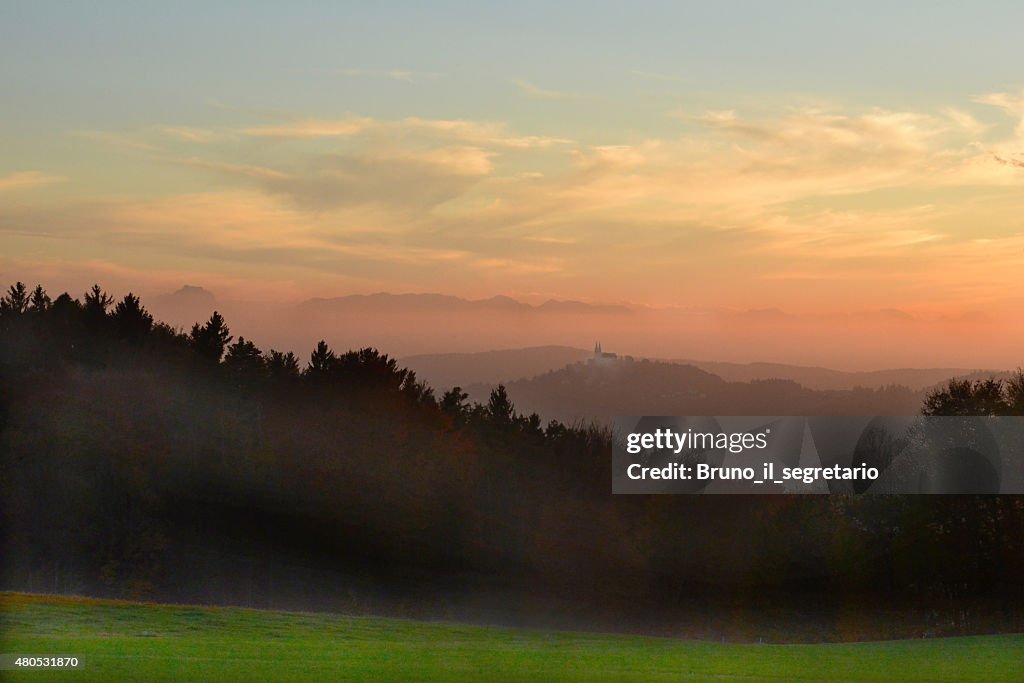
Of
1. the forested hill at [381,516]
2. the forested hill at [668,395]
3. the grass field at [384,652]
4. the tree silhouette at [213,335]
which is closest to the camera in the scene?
the grass field at [384,652]

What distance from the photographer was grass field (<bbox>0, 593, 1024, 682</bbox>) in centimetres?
2647

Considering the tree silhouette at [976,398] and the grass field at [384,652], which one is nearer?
the grass field at [384,652]

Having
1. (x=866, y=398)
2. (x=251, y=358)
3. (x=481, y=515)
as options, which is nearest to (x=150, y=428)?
(x=251, y=358)

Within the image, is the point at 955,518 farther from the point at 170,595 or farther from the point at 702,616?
the point at 170,595

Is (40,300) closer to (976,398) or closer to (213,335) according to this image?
(213,335)

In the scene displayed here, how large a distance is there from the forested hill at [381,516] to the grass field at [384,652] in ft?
105

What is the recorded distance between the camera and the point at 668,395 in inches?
3310

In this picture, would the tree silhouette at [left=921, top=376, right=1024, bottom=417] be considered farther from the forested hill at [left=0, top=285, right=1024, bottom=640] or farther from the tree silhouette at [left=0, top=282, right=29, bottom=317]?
the tree silhouette at [left=0, top=282, right=29, bottom=317]

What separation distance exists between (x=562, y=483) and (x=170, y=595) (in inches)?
1216

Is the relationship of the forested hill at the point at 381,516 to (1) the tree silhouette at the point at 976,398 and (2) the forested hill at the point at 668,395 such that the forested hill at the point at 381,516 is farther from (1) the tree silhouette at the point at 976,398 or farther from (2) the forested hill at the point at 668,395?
(1) the tree silhouette at the point at 976,398

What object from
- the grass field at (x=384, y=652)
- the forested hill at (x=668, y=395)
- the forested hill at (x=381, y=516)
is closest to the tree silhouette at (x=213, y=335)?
the forested hill at (x=381, y=516)

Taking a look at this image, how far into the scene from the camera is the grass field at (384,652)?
86.8 ft

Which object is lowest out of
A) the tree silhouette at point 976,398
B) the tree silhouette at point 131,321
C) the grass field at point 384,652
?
the grass field at point 384,652

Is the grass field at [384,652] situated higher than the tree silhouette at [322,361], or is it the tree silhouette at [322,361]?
the tree silhouette at [322,361]
